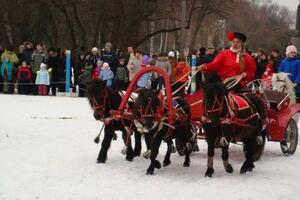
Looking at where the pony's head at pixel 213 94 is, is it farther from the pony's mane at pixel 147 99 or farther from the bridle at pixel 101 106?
the bridle at pixel 101 106

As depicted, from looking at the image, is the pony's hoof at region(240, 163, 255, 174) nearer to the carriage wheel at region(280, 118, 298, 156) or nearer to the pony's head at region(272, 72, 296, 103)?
the carriage wheel at region(280, 118, 298, 156)

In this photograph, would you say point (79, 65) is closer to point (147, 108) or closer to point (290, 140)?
point (290, 140)

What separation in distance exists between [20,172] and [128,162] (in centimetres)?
184

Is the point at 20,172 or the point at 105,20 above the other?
the point at 105,20

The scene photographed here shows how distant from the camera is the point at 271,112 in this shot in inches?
389

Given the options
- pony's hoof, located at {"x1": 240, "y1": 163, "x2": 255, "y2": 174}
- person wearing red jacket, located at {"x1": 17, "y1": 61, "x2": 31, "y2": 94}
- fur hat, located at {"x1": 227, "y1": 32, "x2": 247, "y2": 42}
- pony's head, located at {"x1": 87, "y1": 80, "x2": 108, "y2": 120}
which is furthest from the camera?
person wearing red jacket, located at {"x1": 17, "y1": 61, "x2": 31, "y2": 94}

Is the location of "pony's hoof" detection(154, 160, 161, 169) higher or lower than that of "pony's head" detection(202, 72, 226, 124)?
lower

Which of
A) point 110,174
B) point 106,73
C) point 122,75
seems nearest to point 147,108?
point 110,174

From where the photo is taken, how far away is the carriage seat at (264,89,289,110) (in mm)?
10148

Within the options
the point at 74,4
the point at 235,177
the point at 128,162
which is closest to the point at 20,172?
the point at 128,162

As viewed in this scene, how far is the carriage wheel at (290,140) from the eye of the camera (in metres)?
10.2

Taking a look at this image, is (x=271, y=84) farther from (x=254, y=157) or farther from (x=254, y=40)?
(x=254, y=40)

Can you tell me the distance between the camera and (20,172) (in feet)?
26.8

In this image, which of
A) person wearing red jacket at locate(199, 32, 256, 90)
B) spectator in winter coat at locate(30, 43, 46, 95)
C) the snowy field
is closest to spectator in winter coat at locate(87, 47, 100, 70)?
spectator in winter coat at locate(30, 43, 46, 95)
